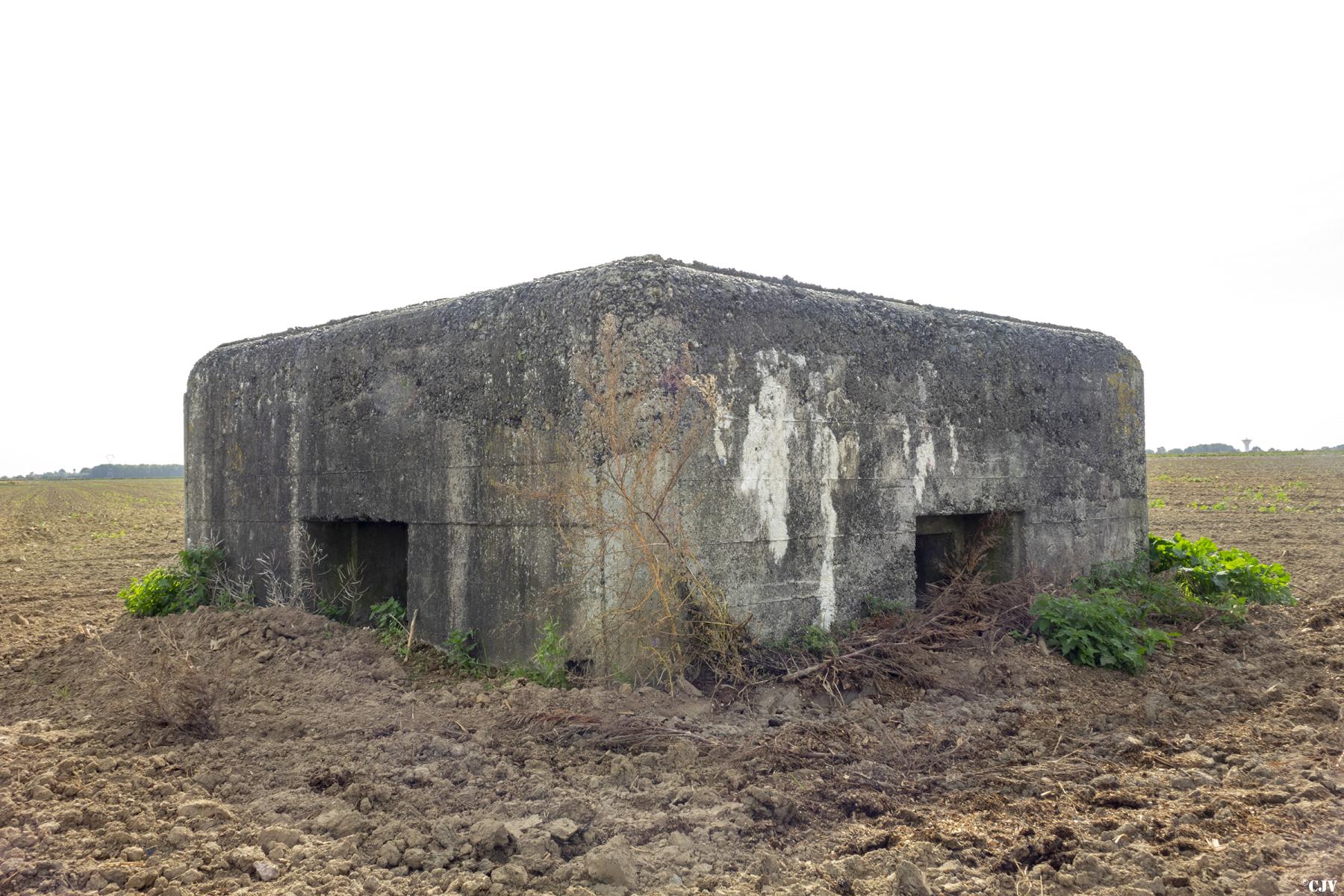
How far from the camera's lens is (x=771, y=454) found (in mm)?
4785

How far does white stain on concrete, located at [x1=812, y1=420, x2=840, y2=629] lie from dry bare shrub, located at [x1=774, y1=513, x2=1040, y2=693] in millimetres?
184

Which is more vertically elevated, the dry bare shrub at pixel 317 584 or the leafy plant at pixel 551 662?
the dry bare shrub at pixel 317 584

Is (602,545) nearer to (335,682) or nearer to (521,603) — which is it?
(521,603)

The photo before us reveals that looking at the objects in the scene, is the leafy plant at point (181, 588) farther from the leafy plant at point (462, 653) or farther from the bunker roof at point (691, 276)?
the leafy plant at point (462, 653)

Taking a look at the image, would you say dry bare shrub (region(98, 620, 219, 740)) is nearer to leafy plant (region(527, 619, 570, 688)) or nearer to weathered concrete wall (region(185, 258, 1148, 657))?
weathered concrete wall (region(185, 258, 1148, 657))

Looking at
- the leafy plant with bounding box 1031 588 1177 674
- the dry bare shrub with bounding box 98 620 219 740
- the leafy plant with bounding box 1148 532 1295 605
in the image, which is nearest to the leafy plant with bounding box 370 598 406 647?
the dry bare shrub with bounding box 98 620 219 740

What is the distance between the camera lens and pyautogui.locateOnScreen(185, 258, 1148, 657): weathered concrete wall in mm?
4688

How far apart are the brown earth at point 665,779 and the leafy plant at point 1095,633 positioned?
14 centimetres

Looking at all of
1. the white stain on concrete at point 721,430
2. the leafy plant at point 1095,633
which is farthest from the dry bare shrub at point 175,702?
the leafy plant at point 1095,633

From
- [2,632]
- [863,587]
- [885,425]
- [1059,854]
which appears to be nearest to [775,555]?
[863,587]

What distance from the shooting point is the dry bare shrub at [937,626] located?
4594mm

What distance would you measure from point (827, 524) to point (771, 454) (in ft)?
1.70

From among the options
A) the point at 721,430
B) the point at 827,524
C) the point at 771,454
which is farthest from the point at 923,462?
the point at 721,430

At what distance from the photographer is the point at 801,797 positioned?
11.0ft
